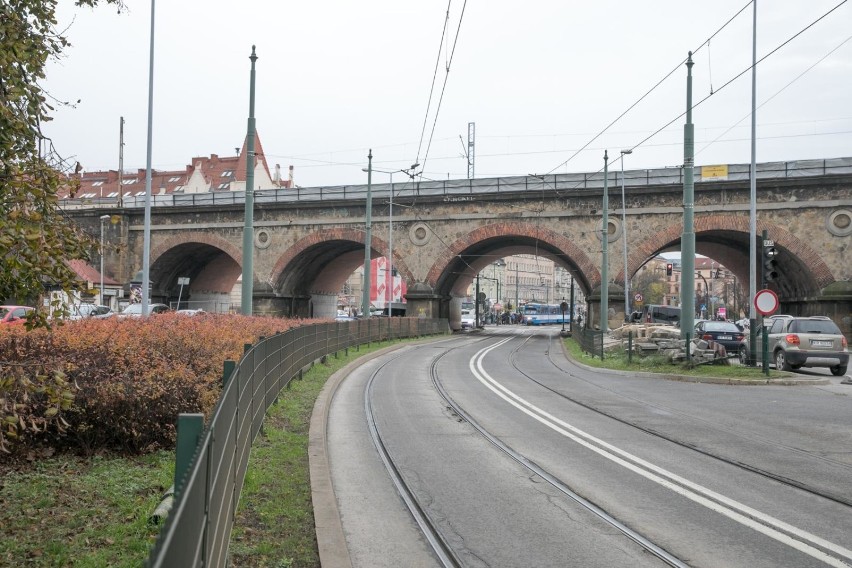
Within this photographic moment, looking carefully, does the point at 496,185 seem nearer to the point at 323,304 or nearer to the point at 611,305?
the point at 611,305

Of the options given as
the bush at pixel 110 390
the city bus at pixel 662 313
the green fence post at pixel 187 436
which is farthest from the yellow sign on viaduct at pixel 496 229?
the green fence post at pixel 187 436

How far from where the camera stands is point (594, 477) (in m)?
8.75

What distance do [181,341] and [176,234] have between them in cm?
4289

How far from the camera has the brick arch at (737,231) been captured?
3809 cm

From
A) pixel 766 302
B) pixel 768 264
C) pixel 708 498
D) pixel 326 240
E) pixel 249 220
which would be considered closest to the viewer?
pixel 708 498

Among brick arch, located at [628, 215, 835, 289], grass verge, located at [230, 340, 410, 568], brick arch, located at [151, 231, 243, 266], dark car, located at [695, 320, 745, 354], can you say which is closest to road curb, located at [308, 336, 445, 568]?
grass verge, located at [230, 340, 410, 568]

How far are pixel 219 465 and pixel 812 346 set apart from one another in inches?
861

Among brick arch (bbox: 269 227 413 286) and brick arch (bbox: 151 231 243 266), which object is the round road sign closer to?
brick arch (bbox: 269 227 413 286)

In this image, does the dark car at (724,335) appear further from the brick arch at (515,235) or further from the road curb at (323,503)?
the road curb at (323,503)

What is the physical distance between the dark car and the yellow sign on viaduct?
8918 mm

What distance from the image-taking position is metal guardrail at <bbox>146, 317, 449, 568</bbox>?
2711 mm

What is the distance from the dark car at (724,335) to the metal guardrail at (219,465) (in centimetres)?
2165

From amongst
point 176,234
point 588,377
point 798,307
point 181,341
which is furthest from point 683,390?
point 176,234

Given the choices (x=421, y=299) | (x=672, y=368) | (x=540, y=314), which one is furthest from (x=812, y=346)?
(x=540, y=314)
